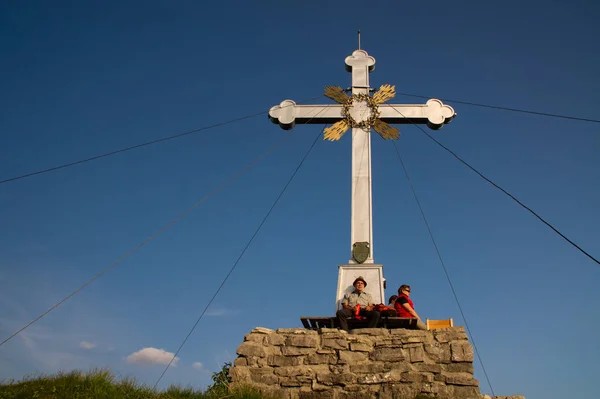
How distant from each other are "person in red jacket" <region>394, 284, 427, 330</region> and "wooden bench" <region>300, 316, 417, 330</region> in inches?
4.3

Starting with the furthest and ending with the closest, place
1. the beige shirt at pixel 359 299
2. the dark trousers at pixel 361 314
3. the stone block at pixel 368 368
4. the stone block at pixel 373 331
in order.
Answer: the beige shirt at pixel 359 299
the dark trousers at pixel 361 314
the stone block at pixel 373 331
the stone block at pixel 368 368

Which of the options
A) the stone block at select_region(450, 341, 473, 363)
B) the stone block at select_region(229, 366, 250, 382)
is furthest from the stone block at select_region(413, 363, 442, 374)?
the stone block at select_region(229, 366, 250, 382)

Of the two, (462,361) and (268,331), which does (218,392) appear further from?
(462,361)

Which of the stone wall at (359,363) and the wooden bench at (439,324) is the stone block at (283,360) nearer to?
the stone wall at (359,363)

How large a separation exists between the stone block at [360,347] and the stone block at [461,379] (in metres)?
0.99

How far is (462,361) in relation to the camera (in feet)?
25.0

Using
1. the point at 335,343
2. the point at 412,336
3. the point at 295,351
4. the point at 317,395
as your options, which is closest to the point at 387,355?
the point at 412,336

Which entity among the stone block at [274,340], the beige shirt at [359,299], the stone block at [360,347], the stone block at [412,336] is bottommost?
the stone block at [360,347]

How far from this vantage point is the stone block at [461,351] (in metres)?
7.64

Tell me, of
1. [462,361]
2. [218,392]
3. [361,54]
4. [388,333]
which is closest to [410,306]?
[388,333]

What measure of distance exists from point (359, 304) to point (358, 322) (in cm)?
34

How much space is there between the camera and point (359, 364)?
7777 mm

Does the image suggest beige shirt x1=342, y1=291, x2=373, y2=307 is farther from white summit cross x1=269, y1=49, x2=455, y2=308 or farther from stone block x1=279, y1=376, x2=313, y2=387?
stone block x1=279, y1=376, x2=313, y2=387

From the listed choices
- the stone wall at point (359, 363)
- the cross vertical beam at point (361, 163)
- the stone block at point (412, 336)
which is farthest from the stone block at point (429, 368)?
the cross vertical beam at point (361, 163)
